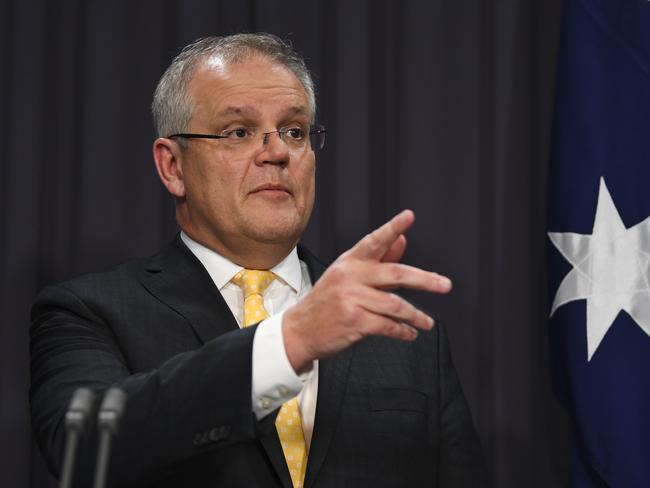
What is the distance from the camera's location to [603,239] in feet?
8.00

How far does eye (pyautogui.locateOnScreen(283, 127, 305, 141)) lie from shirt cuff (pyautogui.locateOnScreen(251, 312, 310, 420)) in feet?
2.48

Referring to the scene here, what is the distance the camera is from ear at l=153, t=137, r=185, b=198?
2246 mm

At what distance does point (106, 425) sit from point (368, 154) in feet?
5.65

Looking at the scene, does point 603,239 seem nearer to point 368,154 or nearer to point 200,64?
point 368,154

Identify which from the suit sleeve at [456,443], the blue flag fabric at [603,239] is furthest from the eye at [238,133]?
the blue flag fabric at [603,239]

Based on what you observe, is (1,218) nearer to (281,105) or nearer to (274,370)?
(281,105)

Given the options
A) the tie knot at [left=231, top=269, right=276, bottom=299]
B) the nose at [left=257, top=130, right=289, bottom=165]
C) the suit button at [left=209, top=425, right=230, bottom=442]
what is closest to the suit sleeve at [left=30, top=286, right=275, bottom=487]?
the suit button at [left=209, top=425, right=230, bottom=442]

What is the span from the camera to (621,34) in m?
2.48

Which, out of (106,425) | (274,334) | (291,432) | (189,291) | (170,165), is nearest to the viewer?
(106,425)

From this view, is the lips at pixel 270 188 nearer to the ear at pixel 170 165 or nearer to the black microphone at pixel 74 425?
the ear at pixel 170 165

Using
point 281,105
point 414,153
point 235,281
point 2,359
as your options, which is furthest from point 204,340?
point 414,153

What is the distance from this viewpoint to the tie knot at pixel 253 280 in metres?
2.10

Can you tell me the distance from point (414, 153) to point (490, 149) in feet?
0.72

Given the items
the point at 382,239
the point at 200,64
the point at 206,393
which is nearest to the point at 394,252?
the point at 382,239
